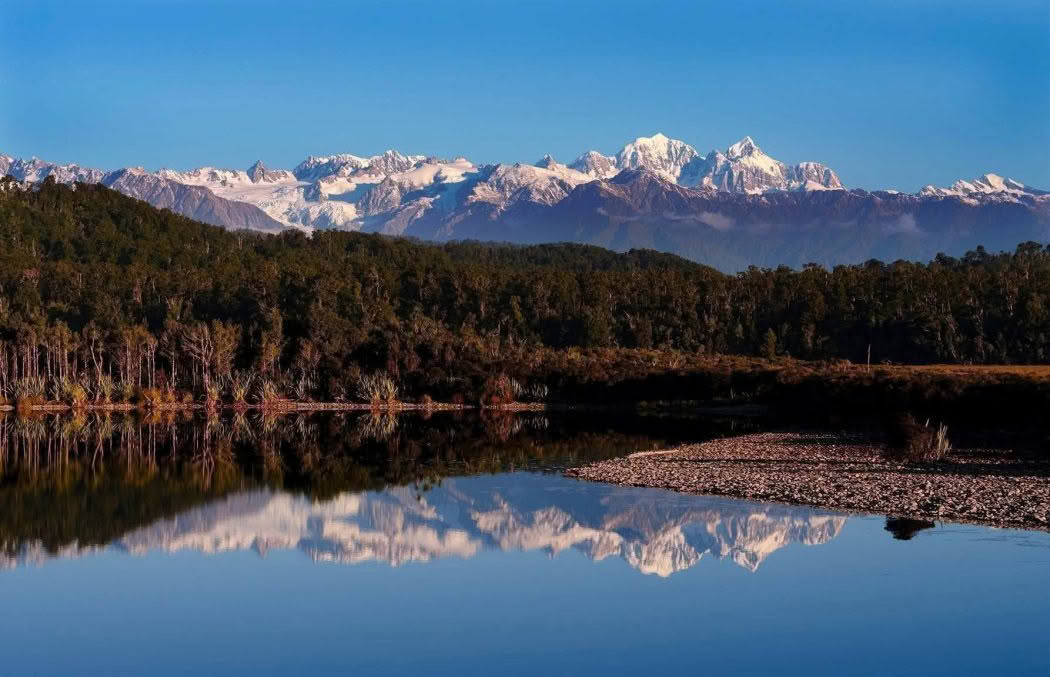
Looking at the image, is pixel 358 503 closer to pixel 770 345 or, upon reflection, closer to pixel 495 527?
pixel 495 527

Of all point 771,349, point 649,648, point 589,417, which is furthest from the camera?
point 771,349

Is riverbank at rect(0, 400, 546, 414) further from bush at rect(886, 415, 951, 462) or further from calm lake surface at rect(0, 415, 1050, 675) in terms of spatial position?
bush at rect(886, 415, 951, 462)

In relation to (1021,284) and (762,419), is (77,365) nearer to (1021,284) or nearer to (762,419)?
(762,419)

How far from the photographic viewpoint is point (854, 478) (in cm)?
4353

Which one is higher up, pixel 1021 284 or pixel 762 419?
pixel 1021 284

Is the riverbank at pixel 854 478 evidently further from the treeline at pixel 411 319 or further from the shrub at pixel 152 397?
the shrub at pixel 152 397

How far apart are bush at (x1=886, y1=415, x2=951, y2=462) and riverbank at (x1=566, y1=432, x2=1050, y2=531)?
715 mm

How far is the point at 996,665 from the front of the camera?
74.5 ft

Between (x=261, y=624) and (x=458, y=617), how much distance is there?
3772 mm

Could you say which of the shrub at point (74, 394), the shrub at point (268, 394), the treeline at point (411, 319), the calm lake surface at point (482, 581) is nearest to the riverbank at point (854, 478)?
the calm lake surface at point (482, 581)

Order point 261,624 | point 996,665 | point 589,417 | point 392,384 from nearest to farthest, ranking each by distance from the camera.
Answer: point 996,665 → point 261,624 → point 589,417 → point 392,384

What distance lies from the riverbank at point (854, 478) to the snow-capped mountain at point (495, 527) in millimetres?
1717

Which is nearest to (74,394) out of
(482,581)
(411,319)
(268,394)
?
(268,394)

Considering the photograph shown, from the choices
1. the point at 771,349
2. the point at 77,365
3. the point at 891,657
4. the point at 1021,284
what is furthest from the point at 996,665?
the point at 1021,284
